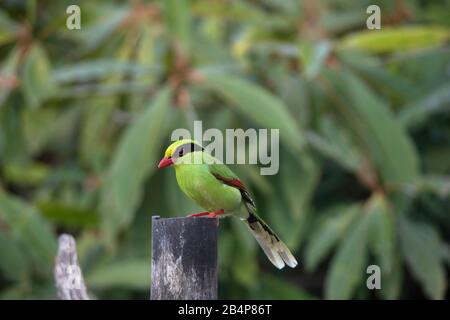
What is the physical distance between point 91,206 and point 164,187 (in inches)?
38.5

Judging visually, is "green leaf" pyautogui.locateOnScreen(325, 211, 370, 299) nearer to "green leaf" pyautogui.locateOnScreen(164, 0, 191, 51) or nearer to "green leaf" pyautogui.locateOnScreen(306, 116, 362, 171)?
"green leaf" pyautogui.locateOnScreen(306, 116, 362, 171)

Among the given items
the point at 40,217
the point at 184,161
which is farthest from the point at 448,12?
the point at 184,161

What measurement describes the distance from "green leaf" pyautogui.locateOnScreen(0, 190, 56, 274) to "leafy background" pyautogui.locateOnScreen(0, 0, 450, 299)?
0.5 inches

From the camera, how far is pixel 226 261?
22.2 ft

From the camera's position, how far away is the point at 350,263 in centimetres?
641

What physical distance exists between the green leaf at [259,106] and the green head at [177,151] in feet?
9.55

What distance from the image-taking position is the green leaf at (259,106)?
6238mm

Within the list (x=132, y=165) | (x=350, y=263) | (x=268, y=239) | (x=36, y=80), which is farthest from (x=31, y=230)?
(x=268, y=239)

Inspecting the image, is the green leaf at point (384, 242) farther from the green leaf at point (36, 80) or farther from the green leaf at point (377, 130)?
the green leaf at point (36, 80)

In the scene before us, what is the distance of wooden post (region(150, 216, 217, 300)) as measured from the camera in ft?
11.0

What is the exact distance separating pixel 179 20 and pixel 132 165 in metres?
0.97
